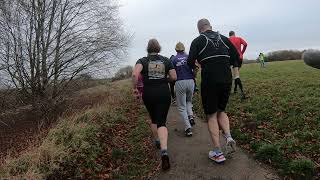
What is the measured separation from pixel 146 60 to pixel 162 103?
2.81ft

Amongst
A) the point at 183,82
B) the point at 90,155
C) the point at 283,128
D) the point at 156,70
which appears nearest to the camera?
the point at 156,70

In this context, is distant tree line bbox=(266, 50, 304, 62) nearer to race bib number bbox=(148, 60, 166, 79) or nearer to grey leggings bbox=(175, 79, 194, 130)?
grey leggings bbox=(175, 79, 194, 130)

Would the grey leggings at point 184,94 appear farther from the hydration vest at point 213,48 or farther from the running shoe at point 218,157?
the hydration vest at point 213,48

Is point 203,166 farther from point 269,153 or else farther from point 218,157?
point 269,153

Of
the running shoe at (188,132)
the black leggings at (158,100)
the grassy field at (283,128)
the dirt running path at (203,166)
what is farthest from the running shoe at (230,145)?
the running shoe at (188,132)

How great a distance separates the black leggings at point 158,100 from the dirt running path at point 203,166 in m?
0.84

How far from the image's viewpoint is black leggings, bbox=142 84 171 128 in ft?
24.5

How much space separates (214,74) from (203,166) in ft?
5.27

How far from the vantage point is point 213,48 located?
7.06 meters

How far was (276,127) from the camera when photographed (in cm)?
866

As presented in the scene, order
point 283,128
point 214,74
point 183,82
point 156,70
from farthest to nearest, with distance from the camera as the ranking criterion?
1. point 183,82
2. point 283,128
3. point 156,70
4. point 214,74

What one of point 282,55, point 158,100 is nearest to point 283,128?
point 158,100

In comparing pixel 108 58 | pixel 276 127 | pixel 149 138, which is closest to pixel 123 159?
pixel 149 138

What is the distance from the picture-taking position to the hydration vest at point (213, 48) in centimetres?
706
